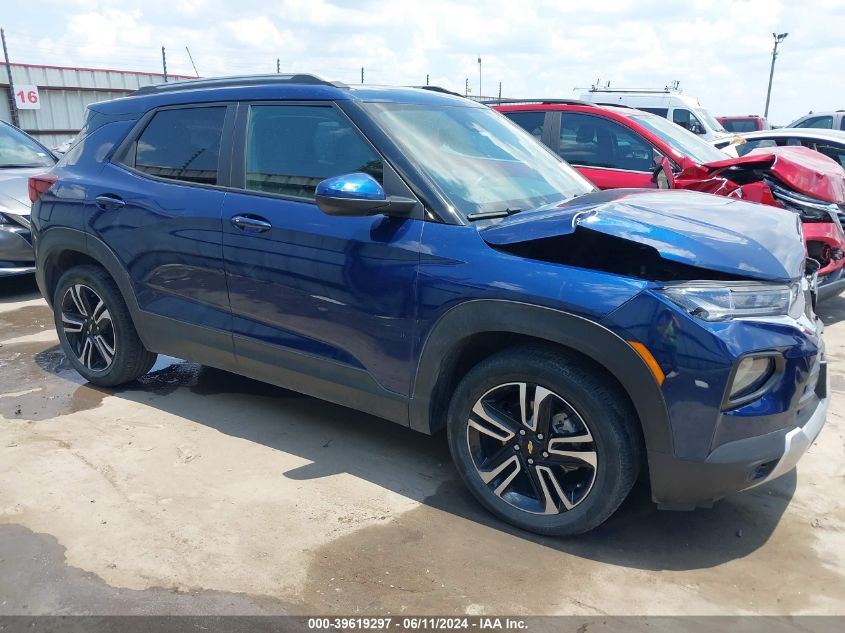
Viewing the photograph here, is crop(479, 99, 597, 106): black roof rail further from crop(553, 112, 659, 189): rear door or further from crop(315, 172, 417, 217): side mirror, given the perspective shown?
crop(315, 172, 417, 217): side mirror

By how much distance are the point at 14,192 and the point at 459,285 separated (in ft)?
19.8

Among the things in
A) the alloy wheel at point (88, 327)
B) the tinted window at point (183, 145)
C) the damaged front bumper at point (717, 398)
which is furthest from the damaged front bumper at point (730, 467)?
the alloy wheel at point (88, 327)

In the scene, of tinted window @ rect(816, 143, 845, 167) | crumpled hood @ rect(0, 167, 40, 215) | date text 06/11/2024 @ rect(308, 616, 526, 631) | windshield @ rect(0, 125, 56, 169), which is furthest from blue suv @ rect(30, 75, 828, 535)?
tinted window @ rect(816, 143, 845, 167)

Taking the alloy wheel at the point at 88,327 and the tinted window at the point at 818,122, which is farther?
the tinted window at the point at 818,122

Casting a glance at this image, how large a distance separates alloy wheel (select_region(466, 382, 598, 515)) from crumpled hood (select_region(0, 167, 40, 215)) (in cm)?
579

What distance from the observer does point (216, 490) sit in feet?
11.2

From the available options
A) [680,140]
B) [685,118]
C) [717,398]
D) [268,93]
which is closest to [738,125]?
[685,118]

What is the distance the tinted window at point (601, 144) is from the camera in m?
7.07

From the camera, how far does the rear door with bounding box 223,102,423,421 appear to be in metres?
3.24

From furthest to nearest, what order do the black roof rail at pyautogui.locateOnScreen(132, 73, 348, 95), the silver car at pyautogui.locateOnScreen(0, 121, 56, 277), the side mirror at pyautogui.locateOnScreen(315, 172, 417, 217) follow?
the silver car at pyautogui.locateOnScreen(0, 121, 56, 277)
the black roof rail at pyautogui.locateOnScreen(132, 73, 348, 95)
the side mirror at pyautogui.locateOnScreen(315, 172, 417, 217)

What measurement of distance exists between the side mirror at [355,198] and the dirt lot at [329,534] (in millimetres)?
1318

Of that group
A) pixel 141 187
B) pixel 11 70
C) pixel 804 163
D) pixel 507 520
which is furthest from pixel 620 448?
pixel 11 70

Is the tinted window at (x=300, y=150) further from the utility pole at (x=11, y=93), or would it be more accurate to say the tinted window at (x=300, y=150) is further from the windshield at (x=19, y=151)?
the utility pole at (x=11, y=93)

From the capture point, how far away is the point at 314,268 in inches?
135
